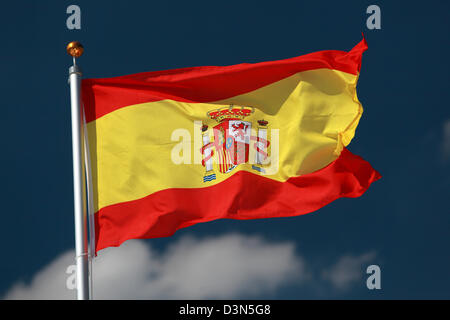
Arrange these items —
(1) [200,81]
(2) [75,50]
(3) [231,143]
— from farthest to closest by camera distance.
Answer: (1) [200,81] → (3) [231,143] → (2) [75,50]

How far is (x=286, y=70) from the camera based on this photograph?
50.3 feet

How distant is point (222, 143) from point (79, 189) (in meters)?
3.69

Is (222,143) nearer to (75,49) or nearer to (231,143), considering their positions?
(231,143)

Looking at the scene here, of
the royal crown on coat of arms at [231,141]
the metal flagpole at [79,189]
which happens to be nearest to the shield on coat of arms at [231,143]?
the royal crown on coat of arms at [231,141]

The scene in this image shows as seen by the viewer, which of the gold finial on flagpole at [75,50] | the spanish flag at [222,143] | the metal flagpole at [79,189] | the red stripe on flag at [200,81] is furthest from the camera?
the red stripe on flag at [200,81]

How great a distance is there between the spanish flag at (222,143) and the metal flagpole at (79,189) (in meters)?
1.25

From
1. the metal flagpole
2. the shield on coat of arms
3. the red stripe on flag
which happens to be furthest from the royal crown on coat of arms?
the metal flagpole

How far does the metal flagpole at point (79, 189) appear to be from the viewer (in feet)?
38.2

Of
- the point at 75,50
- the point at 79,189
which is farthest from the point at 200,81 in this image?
the point at 79,189

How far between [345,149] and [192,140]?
3309 millimetres

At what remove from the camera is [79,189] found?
11992mm

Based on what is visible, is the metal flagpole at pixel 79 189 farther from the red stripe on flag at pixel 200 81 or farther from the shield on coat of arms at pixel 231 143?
the shield on coat of arms at pixel 231 143

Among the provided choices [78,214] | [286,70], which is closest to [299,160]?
[286,70]

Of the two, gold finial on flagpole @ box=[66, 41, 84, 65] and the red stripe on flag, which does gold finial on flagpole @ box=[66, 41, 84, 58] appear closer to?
gold finial on flagpole @ box=[66, 41, 84, 65]
